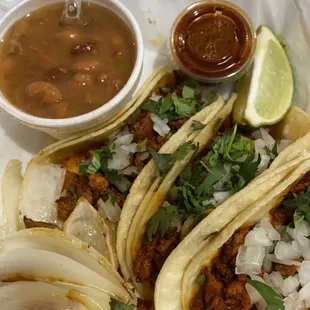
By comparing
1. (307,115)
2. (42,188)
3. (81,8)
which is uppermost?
(81,8)

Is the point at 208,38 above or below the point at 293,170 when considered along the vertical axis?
above

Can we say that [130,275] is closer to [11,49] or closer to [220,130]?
[220,130]

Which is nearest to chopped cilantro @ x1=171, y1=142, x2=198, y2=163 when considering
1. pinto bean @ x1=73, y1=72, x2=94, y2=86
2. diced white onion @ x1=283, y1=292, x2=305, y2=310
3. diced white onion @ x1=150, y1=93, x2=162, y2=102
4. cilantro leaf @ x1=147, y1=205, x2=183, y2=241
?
cilantro leaf @ x1=147, y1=205, x2=183, y2=241

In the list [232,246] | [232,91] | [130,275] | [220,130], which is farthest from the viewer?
[232,91]

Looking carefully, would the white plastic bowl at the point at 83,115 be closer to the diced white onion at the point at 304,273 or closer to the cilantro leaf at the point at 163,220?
the cilantro leaf at the point at 163,220

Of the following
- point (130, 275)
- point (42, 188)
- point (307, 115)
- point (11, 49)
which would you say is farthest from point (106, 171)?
point (307, 115)
